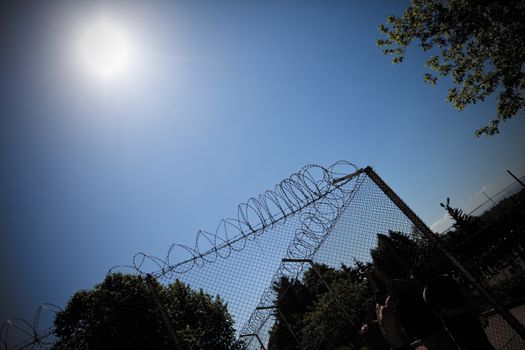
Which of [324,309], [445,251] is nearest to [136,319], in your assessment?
[445,251]

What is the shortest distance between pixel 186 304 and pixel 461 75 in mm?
20837

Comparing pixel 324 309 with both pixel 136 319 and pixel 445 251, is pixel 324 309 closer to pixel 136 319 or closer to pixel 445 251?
pixel 136 319

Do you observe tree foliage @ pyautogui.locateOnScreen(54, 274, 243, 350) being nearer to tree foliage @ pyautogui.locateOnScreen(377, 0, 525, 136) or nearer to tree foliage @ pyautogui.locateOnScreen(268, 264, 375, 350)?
tree foliage @ pyautogui.locateOnScreen(268, 264, 375, 350)

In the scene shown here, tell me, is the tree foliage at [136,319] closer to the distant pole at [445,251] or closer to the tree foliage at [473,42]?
the distant pole at [445,251]

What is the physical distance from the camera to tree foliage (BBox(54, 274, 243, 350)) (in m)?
11.0

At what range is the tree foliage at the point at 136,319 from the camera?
11.0 m

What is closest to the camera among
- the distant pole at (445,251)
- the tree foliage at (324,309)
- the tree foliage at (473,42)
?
the distant pole at (445,251)

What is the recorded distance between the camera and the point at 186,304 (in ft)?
56.5

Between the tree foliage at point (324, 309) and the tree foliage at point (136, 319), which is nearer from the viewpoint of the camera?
the tree foliage at point (136, 319)

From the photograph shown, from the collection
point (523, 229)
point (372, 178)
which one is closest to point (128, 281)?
point (372, 178)

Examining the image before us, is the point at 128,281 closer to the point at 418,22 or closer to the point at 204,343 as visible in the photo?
the point at 204,343

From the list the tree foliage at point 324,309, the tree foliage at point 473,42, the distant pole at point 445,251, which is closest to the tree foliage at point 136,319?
the tree foliage at point 324,309

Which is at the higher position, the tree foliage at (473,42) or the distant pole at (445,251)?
the tree foliage at (473,42)

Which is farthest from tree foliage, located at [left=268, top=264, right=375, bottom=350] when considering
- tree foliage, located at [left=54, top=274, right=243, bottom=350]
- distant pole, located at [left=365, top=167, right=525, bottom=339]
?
distant pole, located at [left=365, top=167, right=525, bottom=339]
